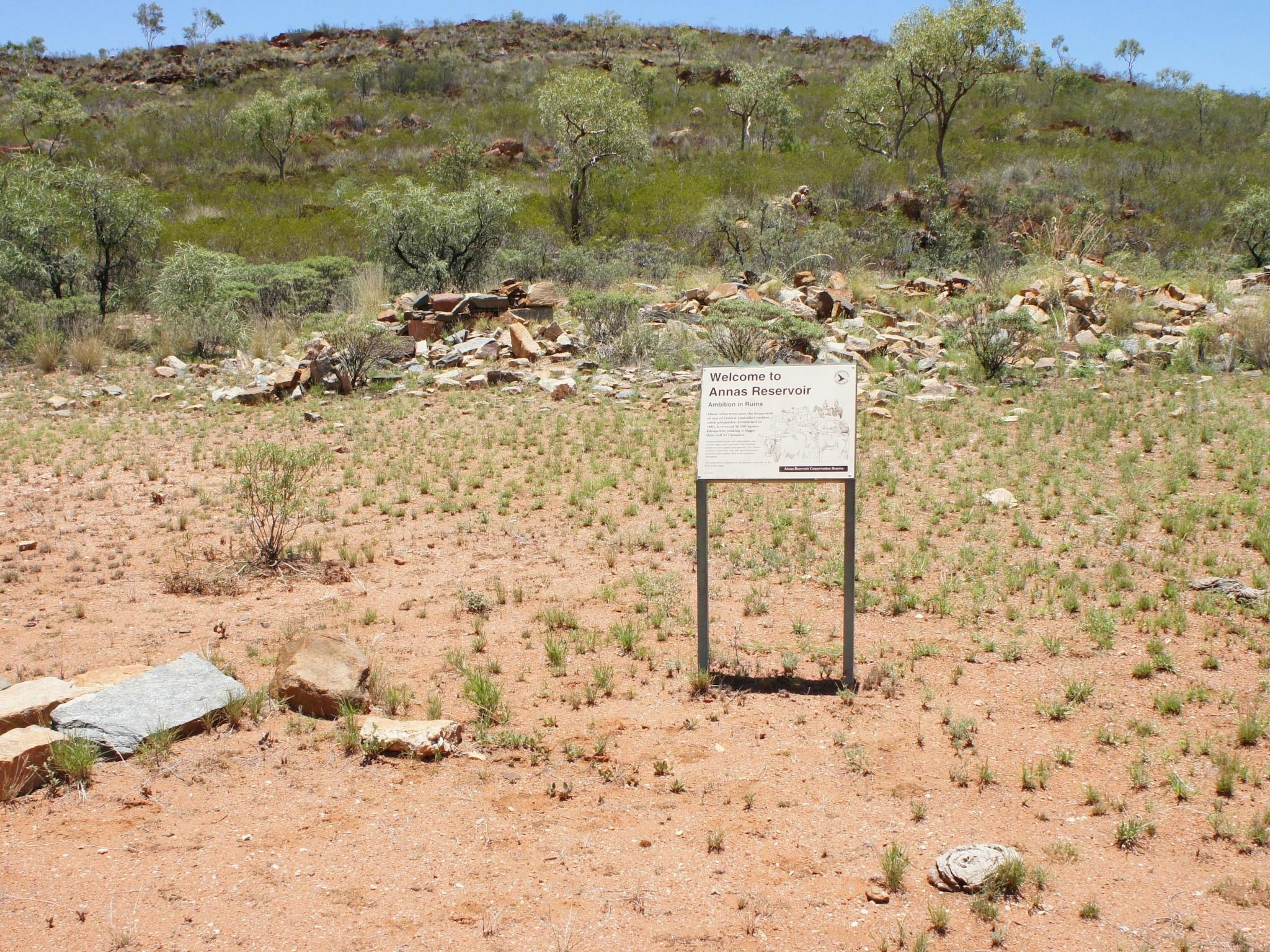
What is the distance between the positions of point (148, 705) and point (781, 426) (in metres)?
3.22

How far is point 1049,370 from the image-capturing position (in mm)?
12586

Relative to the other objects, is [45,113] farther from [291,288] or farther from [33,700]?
[33,700]

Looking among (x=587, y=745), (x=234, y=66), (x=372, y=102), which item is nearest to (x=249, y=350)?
(x=587, y=745)

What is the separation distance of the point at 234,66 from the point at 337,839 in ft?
168

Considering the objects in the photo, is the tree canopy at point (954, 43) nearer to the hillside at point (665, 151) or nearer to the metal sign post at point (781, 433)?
the hillside at point (665, 151)

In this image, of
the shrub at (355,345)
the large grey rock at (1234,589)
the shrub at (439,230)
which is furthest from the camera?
the shrub at (439,230)

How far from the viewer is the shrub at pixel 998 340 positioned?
12203mm

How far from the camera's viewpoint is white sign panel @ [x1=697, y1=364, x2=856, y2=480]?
187 inches

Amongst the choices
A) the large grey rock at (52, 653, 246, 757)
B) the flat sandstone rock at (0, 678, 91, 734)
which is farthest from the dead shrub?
the flat sandstone rock at (0, 678, 91, 734)

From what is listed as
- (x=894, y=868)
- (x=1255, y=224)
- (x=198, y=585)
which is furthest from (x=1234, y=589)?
(x=1255, y=224)

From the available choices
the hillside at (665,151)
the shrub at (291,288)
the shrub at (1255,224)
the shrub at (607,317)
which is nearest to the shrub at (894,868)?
the shrub at (607,317)

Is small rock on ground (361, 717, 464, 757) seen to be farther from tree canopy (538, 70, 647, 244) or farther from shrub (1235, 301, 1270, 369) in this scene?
tree canopy (538, 70, 647, 244)

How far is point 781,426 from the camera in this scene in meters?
4.84

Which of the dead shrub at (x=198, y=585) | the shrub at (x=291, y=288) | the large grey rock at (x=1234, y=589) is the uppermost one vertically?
the shrub at (x=291, y=288)
